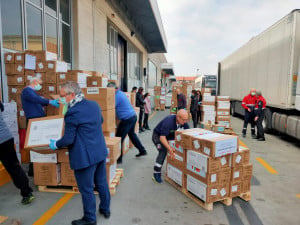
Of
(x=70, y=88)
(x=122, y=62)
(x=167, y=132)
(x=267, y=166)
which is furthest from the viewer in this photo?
(x=122, y=62)

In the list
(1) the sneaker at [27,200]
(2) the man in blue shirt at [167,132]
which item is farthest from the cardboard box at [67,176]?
(2) the man in blue shirt at [167,132]

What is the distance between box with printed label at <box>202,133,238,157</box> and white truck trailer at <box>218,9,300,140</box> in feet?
17.0

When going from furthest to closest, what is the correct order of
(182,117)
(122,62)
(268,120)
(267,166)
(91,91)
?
(122,62) → (268,120) → (267,166) → (91,91) → (182,117)

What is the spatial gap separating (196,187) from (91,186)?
5.80ft

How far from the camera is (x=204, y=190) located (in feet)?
12.1

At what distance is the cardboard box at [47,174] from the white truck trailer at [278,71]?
7.34 metres

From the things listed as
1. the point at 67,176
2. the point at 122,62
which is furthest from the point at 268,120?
the point at 122,62

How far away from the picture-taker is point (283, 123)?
28.1ft

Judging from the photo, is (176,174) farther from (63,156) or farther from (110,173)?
(63,156)

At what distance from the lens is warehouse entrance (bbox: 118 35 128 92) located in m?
14.6

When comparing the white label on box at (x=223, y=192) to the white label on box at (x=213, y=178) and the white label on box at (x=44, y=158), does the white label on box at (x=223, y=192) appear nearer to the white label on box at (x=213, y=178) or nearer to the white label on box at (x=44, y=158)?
the white label on box at (x=213, y=178)

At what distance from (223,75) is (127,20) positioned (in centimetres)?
965

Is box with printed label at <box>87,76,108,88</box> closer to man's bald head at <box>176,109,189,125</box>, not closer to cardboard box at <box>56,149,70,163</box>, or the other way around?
cardboard box at <box>56,149,70,163</box>

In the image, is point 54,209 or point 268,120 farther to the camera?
point 268,120
